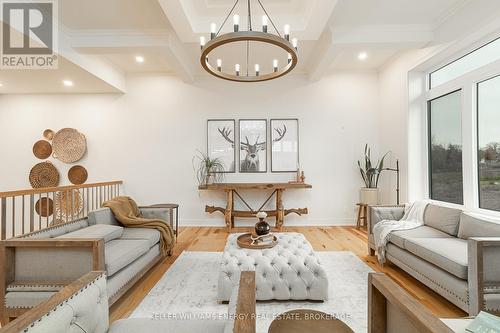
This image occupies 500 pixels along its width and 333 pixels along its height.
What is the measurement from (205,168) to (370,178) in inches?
129

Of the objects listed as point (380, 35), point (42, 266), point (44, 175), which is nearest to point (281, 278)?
point (42, 266)

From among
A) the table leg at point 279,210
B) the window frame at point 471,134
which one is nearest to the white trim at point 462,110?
the window frame at point 471,134

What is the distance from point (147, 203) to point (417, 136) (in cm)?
523

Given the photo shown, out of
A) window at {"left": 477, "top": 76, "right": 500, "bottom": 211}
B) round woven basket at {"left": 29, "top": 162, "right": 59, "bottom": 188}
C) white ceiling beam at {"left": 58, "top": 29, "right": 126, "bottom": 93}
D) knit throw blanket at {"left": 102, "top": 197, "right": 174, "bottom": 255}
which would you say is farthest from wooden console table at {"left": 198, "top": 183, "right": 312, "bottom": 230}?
round woven basket at {"left": 29, "top": 162, "right": 59, "bottom": 188}

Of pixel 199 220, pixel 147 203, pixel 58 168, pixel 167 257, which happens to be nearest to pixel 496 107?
pixel 167 257

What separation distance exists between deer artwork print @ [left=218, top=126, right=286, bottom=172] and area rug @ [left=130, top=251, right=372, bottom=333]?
7.57 feet

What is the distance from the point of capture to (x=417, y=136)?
13.5 feet

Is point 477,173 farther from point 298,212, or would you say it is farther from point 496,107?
point 298,212

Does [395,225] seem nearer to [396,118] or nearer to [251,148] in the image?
[396,118]

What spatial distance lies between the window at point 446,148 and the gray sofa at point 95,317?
3638 millimetres

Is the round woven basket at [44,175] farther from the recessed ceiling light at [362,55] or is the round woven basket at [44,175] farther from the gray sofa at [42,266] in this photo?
the recessed ceiling light at [362,55]

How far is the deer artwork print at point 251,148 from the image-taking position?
199 inches

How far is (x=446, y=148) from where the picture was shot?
3.67m

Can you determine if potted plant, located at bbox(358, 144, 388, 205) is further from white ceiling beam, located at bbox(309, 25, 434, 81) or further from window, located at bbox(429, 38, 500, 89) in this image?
white ceiling beam, located at bbox(309, 25, 434, 81)
